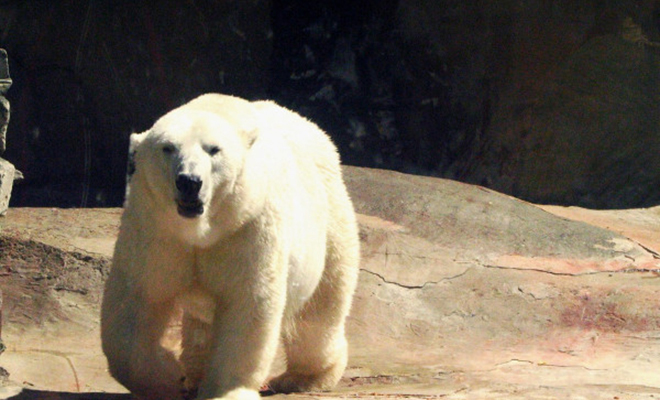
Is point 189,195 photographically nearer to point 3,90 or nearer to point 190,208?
point 190,208

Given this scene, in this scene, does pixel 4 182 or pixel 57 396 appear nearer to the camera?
pixel 57 396

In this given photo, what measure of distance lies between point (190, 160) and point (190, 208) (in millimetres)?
168

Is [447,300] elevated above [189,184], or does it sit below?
below

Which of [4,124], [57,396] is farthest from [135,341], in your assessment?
[4,124]

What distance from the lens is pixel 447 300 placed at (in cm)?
663

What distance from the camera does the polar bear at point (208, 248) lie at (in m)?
3.76

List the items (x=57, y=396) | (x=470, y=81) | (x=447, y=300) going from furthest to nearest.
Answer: (x=470, y=81), (x=447, y=300), (x=57, y=396)

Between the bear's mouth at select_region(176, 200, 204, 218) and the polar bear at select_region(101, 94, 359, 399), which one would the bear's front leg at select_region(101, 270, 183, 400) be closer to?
the polar bear at select_region(101, 94, 359, 399)

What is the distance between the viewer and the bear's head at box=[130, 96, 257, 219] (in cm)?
365

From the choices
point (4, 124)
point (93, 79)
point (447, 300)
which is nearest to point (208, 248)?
point (4, 124)

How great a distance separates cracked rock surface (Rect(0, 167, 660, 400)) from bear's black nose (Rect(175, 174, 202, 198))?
1.31m

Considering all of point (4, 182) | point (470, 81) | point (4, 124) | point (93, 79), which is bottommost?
point (4, 182)

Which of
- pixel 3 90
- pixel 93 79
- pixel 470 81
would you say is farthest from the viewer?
pixel 470 81

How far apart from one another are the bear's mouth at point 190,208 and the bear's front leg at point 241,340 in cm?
43
